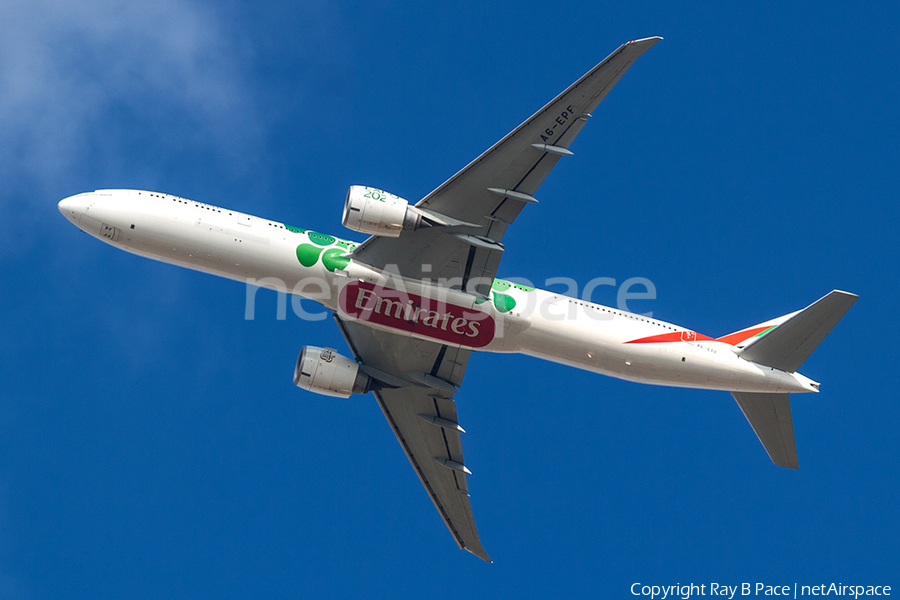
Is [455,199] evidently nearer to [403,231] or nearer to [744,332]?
[403,231]

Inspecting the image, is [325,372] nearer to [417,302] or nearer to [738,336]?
[417,302]

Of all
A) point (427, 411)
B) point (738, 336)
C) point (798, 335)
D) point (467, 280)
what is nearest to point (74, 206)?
point (467, 280)

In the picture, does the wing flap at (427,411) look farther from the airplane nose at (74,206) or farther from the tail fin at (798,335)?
the tail fin at (798,335)

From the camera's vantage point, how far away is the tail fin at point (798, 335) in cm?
3924

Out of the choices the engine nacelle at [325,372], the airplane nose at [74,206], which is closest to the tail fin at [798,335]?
the engine nacelle at [325,372]

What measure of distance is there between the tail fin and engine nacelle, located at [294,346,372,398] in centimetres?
1962

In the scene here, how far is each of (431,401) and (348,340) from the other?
18.9 feet

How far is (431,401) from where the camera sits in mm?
47094

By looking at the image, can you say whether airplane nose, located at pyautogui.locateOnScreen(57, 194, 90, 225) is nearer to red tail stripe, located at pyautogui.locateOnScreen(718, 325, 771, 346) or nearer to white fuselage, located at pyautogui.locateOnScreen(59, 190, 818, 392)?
white fuselage, located at pyautogui.locateOnScreen(59, 190, 818, 392)

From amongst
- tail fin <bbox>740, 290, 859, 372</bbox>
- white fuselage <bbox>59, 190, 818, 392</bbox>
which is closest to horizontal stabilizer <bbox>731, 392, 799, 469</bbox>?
white fuselage <bbox>59, 190, 818, 392</bbox>

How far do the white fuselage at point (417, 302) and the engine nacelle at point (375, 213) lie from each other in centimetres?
303

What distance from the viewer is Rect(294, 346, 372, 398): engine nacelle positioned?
1704 inches

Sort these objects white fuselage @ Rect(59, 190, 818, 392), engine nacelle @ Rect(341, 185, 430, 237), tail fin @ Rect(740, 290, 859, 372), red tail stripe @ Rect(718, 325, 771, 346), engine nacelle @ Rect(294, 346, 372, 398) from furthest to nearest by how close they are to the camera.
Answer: engine nacelle @ Rect(294, 346, 372, 398) → red tail stripe @ Rect(718, 325, 771, 346) → tail fin @ Rect(740, 290, 859, 372) → white fuselage @ Rect(59, 190, 818, 392) → engine nacelle @ Rect(341, 185, 430, 237)

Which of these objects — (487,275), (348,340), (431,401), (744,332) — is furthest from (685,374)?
(348,340)
